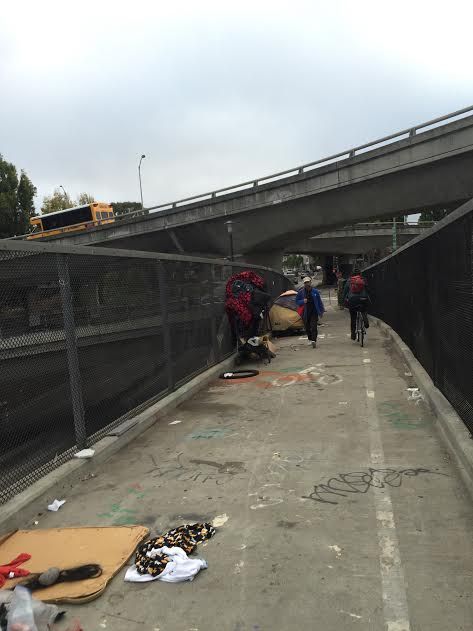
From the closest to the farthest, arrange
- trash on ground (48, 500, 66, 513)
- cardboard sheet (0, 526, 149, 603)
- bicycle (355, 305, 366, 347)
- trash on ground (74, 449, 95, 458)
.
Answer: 1. cardboard sheet (0, 526, 149, 603)
2. trash on ground (48, 500, 66, 513)
3. trash on ground (74, 449, 95, 458)
4. bicycle (355, 305, 366, 347)

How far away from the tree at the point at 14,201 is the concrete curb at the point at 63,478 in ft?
155

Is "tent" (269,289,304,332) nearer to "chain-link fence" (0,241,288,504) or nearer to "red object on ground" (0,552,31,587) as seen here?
"chain-link fence" (0,241,288,504)

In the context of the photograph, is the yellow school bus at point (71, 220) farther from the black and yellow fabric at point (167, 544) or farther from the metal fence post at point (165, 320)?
the black and yellow fabric at point (167, 544)

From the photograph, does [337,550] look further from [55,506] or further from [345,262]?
[345,262]

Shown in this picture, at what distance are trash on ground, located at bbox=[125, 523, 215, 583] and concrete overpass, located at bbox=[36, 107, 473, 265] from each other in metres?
19.9

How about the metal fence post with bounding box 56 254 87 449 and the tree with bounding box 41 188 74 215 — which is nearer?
the metal fence post with bounding box 56 254 87 449

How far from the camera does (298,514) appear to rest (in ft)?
A: 12.2

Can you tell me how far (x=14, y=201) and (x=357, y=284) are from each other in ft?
149

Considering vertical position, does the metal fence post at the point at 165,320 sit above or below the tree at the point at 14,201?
below

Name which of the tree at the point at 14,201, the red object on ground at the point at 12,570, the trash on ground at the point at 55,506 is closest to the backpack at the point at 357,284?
the trash on ground at the point at 55,506

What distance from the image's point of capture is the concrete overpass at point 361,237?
181 ft

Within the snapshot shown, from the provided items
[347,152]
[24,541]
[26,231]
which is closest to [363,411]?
[24,541]

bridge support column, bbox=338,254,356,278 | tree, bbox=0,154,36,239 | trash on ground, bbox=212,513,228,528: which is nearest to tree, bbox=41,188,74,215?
tree, bbox=0,154,36,239

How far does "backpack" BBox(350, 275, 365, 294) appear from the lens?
12453 mm
